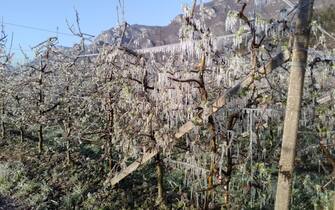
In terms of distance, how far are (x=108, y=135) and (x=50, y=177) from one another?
6.14 feet

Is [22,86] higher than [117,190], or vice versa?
[22,86]

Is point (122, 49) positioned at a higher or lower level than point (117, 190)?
higher

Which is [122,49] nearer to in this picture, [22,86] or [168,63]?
[168,63]

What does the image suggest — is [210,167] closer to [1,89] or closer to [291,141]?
[291,141]

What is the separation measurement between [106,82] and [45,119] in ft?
10.6

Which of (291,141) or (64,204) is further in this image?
(64,204)

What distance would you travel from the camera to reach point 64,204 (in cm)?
1022

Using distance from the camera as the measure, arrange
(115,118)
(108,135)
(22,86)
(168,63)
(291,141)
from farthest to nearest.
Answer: (22,86) < (108,135) < (115,118) < (168,63) < (291,141)

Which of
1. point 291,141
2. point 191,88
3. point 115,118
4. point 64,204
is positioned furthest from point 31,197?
point 291,141

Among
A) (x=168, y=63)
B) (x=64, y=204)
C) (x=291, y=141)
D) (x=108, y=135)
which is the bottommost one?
(x=64, y=204)

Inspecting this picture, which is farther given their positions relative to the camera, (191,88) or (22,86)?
(22,86)

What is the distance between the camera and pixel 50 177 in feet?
37.8

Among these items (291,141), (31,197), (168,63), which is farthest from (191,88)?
(31,197)

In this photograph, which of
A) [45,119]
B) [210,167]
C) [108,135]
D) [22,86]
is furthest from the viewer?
[22,86]
